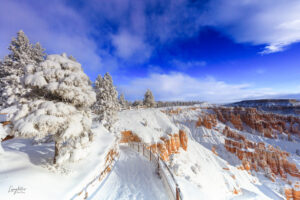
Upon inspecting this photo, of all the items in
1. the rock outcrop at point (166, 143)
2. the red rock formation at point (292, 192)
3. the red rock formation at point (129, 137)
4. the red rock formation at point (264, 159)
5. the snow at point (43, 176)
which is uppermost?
the snow at point (43, 176)

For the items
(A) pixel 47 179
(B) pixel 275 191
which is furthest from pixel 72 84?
(B) pixel 275 191

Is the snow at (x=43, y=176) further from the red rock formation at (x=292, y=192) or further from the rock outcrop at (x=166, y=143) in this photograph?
the red rock formation at (x=292, y=192)

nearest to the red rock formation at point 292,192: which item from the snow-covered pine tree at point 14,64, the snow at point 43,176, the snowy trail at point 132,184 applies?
the snowy trail at point 132,184

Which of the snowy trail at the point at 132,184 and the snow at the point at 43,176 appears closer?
the snow at the point at 43,176

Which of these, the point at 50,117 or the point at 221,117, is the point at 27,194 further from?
the point at 221,117

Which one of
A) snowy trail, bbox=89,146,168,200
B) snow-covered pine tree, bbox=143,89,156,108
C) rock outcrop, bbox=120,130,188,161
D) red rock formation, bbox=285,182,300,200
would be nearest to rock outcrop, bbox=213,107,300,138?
red rock formation, bbox=285,182,300,200

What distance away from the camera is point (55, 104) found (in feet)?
18.5

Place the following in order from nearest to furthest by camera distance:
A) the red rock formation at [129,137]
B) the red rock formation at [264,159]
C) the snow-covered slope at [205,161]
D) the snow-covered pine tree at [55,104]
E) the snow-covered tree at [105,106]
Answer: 1. the snow-covered pine tree at [55,104]
2. the snow-covered slope at [205,161]
3. the snow-covered tree at [105,106]
4. the red rock formation at [129,137]
5. the red rock formation at [264,159]

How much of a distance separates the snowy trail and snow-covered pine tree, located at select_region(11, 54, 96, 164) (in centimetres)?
304

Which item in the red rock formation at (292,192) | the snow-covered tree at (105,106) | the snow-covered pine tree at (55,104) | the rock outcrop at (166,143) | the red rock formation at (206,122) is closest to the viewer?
the snow-covered pine tree at (55,104)

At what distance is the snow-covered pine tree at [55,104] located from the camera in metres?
5.11

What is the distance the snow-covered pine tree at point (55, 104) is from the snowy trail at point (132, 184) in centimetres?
304

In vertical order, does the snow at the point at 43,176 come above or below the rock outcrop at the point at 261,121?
above

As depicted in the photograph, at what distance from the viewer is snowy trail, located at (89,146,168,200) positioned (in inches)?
238
